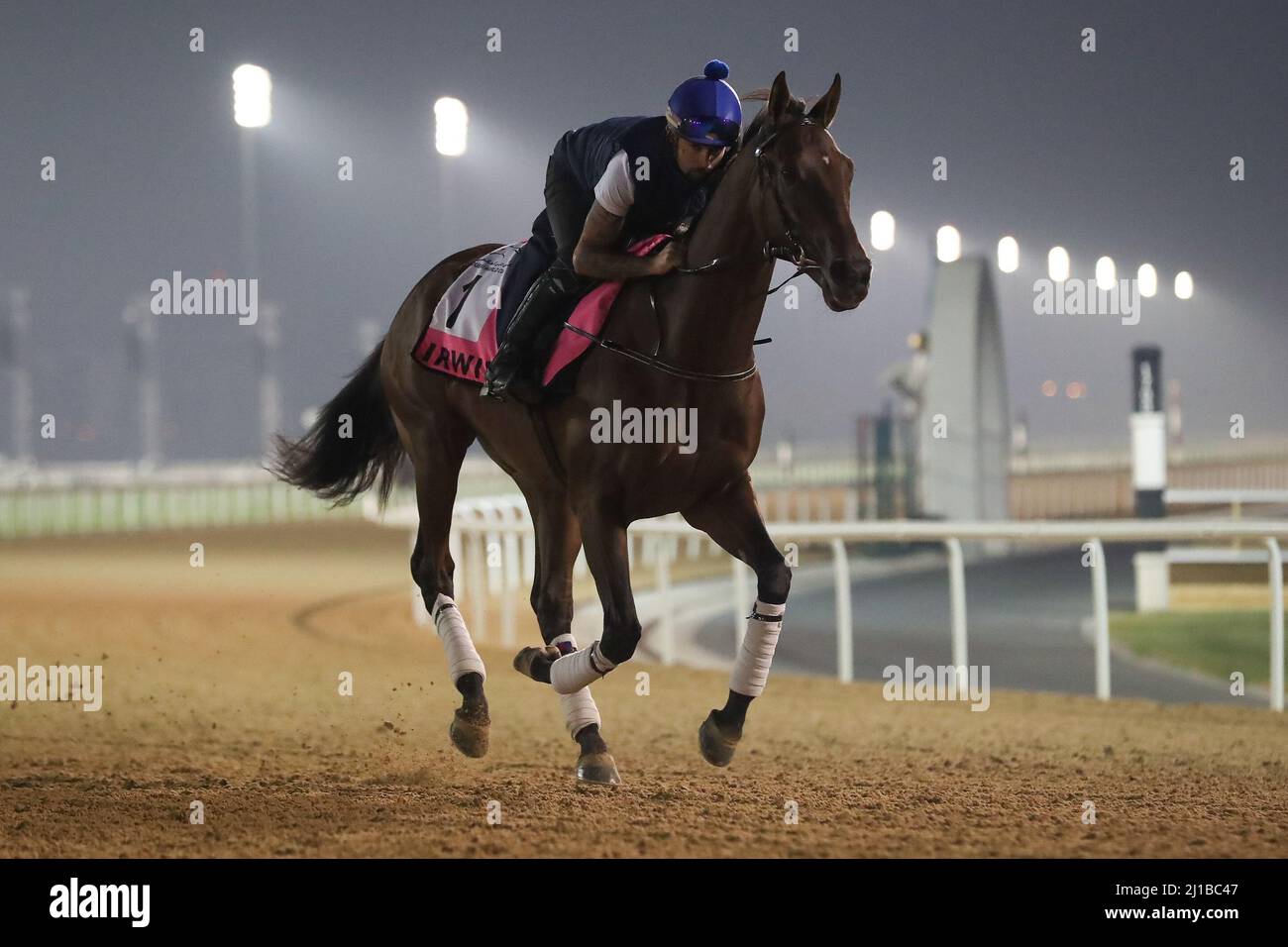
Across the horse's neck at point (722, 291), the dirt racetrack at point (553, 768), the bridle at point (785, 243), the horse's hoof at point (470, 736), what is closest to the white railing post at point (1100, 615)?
the dirt racetrack at point (553, 768)

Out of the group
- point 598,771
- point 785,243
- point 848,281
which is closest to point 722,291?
point 785,243

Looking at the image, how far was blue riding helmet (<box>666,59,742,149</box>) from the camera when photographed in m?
3.76

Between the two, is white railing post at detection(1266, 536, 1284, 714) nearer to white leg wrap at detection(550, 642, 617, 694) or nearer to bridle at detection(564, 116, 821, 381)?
bridle at detection(564, 116, 821, 381)

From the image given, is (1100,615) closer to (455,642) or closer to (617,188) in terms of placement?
(455,642)

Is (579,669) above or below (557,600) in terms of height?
below

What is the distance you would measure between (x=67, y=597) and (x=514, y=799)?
28.7 ft

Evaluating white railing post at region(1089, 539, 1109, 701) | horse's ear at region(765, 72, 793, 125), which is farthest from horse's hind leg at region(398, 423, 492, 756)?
white railing post at region(1089, 539, 1109, 701)

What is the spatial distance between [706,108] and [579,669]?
1.49 m

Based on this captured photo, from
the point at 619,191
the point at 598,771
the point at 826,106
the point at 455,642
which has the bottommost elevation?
the point at 598,771

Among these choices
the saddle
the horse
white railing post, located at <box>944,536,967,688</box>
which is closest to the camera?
the horse

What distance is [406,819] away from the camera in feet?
13.0

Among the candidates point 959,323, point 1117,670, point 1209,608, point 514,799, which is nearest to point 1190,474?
point 959,323

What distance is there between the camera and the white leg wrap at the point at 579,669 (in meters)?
3.91

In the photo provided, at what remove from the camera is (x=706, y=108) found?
12.3ft
